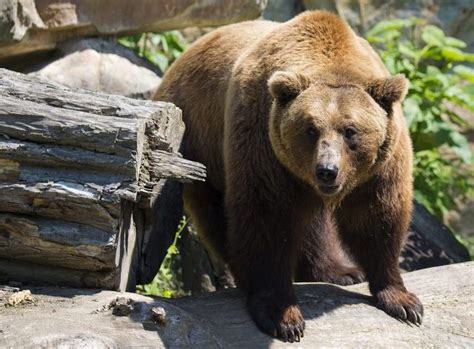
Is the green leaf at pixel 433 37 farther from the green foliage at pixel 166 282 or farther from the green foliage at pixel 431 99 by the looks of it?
the green foliage at pixel 166 282

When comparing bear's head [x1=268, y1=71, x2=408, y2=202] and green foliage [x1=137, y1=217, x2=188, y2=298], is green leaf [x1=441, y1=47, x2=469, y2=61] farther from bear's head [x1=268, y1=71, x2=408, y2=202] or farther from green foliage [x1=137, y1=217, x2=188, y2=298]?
bear's head [x1=268, y1=71, x2=408, y2=202]

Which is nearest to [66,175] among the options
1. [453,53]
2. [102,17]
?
[102,17]

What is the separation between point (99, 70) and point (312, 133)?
3.43m

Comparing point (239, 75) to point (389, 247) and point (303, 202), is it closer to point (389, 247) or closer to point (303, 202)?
point (303, 202)

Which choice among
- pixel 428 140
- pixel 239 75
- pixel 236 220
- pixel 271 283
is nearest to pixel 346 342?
pixel 271 283

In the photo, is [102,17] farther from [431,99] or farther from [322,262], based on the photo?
[431,99]

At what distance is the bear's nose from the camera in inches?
199

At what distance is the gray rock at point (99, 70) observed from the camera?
26.5 ft

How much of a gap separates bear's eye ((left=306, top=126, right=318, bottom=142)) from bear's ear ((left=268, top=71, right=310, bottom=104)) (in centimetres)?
28

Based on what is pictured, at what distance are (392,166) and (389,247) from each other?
0.57 meters

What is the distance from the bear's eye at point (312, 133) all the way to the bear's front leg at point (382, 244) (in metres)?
0.70

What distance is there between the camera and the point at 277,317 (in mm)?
5395

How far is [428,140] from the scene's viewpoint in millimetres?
9820

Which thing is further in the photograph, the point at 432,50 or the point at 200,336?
the point at 432,50
